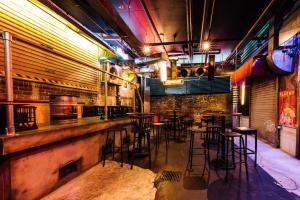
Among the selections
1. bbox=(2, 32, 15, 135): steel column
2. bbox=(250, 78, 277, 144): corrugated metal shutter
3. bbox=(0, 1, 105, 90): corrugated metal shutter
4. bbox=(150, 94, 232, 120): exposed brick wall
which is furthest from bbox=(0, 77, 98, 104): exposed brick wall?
bbox=(150, 94, 232, 120): exposed brick wall

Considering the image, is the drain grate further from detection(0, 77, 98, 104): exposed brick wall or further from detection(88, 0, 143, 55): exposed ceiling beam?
detection(88, 0, 143, 55): exposed ceiling beam

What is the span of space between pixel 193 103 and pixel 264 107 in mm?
5511

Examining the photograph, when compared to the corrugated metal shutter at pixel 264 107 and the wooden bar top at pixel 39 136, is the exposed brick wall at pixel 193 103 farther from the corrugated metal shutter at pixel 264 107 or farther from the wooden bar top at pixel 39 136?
the wooden bar top at pixel 39 136

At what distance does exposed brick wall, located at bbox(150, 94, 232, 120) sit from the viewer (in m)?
11.5

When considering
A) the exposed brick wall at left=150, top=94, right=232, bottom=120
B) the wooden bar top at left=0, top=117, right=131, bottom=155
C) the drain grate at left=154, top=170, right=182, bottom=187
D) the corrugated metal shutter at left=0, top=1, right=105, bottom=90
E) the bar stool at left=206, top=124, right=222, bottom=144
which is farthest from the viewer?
the exposed brick wall at left=150, top=94, right=232, bottom=120

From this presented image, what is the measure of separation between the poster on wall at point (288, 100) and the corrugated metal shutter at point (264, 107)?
378 mm

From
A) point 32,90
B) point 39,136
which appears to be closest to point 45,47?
point 39,136

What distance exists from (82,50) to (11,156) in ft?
14.7

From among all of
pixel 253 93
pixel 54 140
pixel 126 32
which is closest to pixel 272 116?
pixel 253 93

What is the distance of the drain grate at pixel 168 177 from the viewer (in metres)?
3.24

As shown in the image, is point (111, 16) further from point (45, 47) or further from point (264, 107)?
point (264, 107)

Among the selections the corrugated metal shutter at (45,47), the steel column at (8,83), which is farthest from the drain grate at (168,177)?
the corrugated metal shutter at (45,47)

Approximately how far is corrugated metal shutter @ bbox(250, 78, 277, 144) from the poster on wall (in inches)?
14.9

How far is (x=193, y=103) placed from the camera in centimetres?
1198
